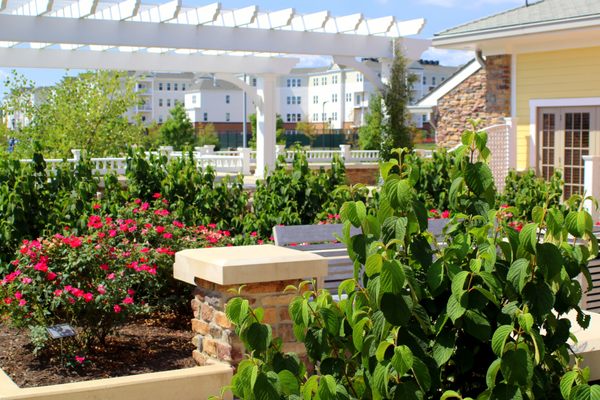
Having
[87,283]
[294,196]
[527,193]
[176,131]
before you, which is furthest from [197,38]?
[176,131]

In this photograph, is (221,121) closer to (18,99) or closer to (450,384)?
(18,99)

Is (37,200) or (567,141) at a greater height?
(567,141)

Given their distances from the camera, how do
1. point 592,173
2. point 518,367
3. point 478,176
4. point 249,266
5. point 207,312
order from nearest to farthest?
point 518,367
point 478,176
point 249,266
point 207,312
point 592,173

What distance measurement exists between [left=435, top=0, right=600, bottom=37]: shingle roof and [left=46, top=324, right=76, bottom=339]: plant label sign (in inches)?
454

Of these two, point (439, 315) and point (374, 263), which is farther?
point (439, 315)

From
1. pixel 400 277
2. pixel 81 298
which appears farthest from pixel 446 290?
pixel 81 298

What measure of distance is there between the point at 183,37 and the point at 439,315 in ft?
54.7

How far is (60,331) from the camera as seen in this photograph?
18.0ft

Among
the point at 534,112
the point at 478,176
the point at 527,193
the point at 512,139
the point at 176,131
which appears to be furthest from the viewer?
the point at 176,131

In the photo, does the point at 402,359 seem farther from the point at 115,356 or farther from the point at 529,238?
the point at 115,356

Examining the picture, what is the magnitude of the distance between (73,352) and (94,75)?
2407 centimetres

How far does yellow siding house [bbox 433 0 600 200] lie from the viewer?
50.9 ft

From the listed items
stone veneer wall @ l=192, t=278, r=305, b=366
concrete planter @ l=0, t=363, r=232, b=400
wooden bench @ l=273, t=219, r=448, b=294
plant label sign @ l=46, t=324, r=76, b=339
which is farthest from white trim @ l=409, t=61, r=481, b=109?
concrete planter @ l=0, t=363, r=232, b=400

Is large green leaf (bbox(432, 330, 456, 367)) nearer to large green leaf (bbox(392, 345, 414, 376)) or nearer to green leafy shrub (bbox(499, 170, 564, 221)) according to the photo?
large green leaf (bbox(392, 345, 414, 376))
